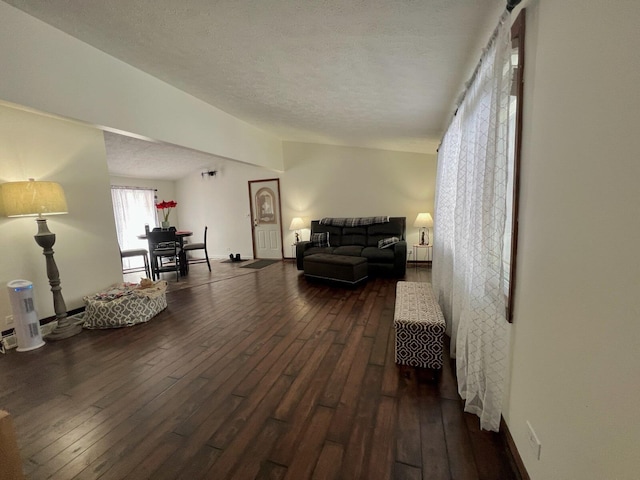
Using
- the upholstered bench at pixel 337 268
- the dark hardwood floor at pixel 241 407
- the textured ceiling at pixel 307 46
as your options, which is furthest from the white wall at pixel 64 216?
the upholstered bench at pixel 337 268

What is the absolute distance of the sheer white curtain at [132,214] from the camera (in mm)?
6059

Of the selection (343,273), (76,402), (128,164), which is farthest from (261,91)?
(128,164)

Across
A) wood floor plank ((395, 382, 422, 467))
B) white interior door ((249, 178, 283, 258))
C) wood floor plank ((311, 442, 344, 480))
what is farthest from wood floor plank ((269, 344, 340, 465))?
white interior door ((249, 178, 283, 258))

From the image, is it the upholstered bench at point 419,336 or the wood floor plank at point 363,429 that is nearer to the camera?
the wood floor plank at point 363,429

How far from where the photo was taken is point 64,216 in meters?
3.06

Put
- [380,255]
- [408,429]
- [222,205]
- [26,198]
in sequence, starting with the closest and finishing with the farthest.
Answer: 1. [408,429]
2. [26,198]
3. [380,255]
4. [222,205]

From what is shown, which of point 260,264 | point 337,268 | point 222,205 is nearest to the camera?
point 337,268

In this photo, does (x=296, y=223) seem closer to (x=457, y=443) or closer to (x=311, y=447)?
(x=311, y=447)

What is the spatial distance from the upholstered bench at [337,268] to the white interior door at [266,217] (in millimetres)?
2202

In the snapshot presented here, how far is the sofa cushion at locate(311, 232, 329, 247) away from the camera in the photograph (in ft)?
17.8

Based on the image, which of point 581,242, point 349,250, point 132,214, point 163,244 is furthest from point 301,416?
point 132,214

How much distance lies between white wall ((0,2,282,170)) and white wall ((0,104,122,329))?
2.61ft

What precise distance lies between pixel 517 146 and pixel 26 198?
12.7 ft

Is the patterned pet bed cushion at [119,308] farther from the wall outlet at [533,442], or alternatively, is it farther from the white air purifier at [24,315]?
the wall outlet at [533,442]
